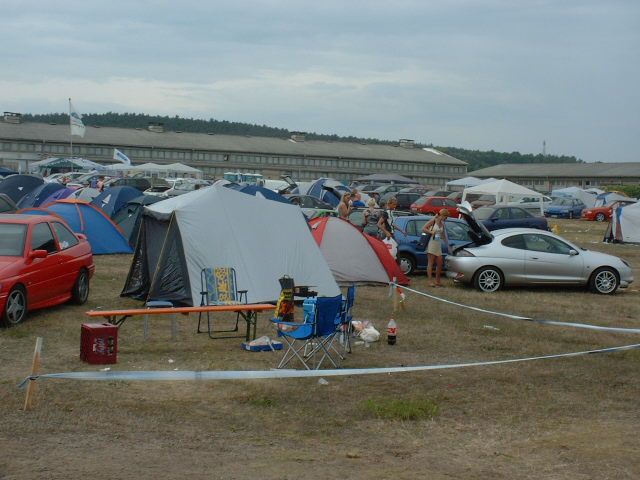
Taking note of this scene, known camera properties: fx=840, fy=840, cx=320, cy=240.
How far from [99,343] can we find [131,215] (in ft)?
49.2

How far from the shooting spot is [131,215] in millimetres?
24266

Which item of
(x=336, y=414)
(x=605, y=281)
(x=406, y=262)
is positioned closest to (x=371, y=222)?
(x=406, y=262)

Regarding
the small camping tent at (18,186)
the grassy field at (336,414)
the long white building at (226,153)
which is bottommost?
the grassy field at (336,414)

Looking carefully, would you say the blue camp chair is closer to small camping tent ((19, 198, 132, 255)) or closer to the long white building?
small camping tent ((19, 198, 132, 255))

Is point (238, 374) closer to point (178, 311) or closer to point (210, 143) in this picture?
point (178, 311)

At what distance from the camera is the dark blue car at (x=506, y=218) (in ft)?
101

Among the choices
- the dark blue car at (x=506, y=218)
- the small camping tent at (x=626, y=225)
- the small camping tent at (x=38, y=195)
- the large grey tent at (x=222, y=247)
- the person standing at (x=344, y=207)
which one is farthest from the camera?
the dark blue car at (x=506, y=218)

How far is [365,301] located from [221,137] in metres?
72.3

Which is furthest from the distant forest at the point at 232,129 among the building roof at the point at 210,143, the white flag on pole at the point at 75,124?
the white flag on pole at the point at 75,124

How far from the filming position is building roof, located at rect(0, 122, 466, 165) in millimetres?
73312

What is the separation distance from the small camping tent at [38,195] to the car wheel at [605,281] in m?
19.1

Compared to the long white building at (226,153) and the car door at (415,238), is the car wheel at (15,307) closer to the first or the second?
the car door at (415,238)

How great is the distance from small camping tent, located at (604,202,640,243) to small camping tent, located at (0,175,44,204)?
21.6 m

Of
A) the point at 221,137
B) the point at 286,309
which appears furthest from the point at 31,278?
the point at 221,137
